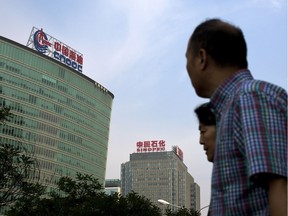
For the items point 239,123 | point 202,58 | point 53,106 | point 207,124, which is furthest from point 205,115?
point 53,106

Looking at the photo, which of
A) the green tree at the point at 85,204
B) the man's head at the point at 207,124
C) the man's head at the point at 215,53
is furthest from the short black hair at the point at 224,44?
the green tree at the point at 85,204

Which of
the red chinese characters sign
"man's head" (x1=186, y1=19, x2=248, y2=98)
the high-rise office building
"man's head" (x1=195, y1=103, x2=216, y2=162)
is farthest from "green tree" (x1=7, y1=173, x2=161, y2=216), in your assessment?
the red chinese characters sign

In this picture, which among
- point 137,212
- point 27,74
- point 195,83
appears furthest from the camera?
point 27,74

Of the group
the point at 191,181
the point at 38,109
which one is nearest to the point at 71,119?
the point at 38,109

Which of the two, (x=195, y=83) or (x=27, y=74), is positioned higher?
(x=27, y=74)

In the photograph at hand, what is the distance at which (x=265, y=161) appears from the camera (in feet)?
4.26

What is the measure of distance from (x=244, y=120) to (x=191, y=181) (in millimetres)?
150028

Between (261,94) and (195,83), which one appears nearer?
(261,94)

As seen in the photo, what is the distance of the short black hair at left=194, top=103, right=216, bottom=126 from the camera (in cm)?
185

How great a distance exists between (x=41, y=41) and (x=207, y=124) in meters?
68.4

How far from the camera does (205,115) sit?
6.33 ft

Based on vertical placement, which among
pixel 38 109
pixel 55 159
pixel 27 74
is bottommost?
pixel 55 159

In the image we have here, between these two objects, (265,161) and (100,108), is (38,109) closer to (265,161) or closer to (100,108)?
(100,108)

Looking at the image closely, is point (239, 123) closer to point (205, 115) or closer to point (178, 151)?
point (205, 115)
